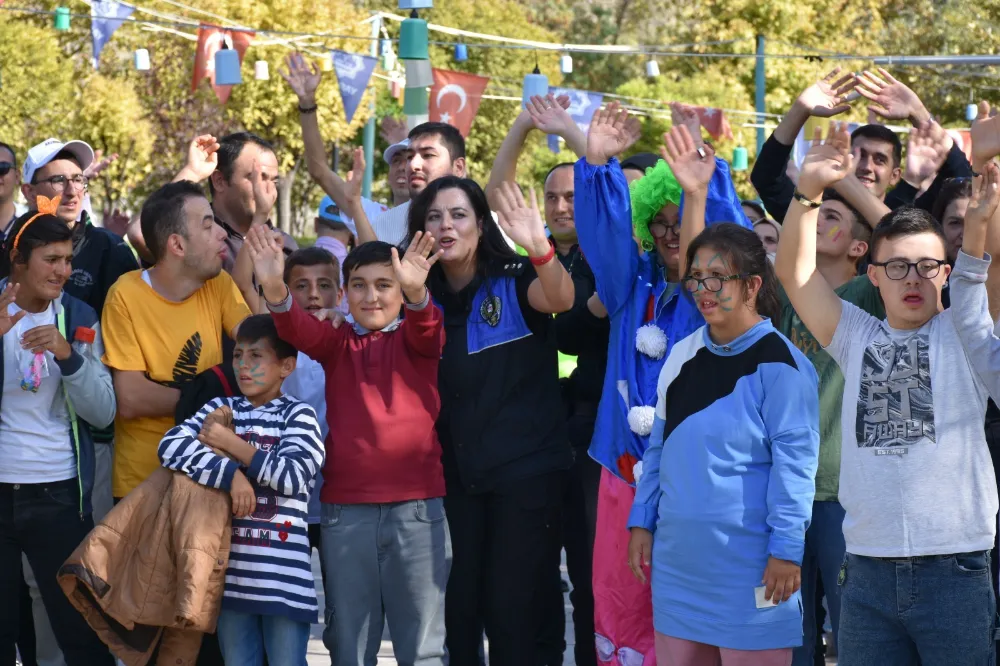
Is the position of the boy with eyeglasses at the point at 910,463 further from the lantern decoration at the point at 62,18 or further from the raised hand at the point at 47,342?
the lantern decoration at the point at 62,18

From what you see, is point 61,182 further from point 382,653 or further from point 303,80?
point 382,653

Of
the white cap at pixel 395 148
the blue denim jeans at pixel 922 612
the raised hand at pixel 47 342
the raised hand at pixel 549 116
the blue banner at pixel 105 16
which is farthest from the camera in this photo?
the blue banner at pixel 105 16

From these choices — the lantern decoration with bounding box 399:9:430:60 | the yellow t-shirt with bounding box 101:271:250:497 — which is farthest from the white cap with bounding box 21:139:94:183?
the lantern decoration with bounding box 399:9:430:60

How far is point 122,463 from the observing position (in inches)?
199

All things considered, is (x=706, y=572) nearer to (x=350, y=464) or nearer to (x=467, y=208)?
(x=350, y=464)

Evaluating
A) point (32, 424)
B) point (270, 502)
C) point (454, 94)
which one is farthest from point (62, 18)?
point (270, 502)

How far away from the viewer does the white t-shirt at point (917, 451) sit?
3629mm

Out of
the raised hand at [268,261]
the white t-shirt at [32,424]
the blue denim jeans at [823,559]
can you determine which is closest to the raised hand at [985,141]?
the blue denim jeans at [823,559]

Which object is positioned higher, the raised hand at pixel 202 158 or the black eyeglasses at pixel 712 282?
the raised hand at pixel 202 158

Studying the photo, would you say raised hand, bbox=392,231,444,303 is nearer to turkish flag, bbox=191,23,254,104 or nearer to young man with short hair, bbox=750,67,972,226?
young man with short hair, bbox=750,67,972,226

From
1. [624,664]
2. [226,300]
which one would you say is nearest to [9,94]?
[226,300]

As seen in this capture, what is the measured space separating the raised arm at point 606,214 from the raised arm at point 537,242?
0.12m

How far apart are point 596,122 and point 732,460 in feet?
4.69

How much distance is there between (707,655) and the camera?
3.86 metres
